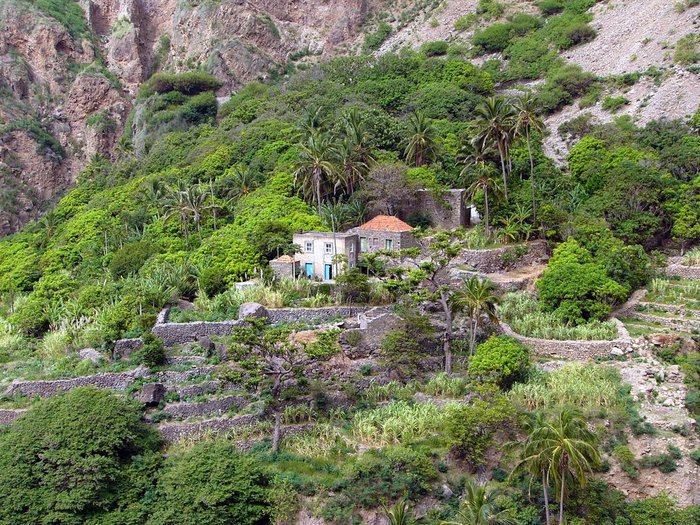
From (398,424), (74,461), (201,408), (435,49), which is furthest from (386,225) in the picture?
(435,49)

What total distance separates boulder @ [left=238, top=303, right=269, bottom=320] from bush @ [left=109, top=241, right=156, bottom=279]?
38.6ft

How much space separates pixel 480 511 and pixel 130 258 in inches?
1108

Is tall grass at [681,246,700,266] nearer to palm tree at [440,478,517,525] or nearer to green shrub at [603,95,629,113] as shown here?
palm tree at [440,478,517,525]

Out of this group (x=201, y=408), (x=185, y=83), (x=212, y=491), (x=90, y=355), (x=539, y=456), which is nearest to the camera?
(x=539, y=456)

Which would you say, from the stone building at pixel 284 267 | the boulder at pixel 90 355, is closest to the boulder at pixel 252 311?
the stone building at pixel 284 267

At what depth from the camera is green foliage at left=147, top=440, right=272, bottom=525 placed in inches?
930

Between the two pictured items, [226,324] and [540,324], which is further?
[226,324]

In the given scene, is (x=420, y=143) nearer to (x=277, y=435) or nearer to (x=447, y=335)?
(x=447, y=335)

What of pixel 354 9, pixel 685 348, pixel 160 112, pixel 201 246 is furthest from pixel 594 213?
pixel 354 9

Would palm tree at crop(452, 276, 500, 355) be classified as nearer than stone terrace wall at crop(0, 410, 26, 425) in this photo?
No

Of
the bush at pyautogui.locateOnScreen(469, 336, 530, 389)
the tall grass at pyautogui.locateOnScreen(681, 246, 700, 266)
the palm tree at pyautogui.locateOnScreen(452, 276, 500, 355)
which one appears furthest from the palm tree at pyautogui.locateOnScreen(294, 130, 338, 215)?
the tall grass at pyautogui.locateOnScreen(681, 246, 700, 266)

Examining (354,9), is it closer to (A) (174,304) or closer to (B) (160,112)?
(B) (160,112)

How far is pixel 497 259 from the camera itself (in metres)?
37.4

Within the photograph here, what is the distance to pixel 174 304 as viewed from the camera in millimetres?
35719
